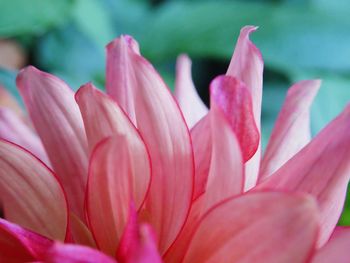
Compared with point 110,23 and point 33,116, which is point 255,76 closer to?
point 33,116

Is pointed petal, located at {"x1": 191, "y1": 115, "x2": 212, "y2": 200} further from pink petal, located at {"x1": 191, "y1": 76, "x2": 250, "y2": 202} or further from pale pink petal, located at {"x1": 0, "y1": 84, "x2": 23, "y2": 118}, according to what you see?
pale pink petal, located at {"x1": 0, "y1": 84, "x2": 23, "y2": 118}

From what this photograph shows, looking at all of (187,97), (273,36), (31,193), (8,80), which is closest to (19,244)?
(31,193)

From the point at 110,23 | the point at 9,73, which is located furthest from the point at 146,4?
the point at 9,73

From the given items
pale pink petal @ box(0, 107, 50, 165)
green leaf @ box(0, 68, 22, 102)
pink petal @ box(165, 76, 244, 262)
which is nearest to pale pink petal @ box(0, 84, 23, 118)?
green leaf @ box(0, 68, 22, 102)

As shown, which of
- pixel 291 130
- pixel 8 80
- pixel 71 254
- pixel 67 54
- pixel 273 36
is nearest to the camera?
pixel 71 254

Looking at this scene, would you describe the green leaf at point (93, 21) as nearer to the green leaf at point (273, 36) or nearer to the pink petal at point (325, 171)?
the green leaf at point (273, 36)

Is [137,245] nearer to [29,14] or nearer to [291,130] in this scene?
[291,130]

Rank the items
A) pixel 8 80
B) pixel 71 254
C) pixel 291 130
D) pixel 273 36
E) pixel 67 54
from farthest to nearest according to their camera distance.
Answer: pixel 67 54, pixel 273 36, pixel 8 80, pixel 291 130, pixel 71 254
